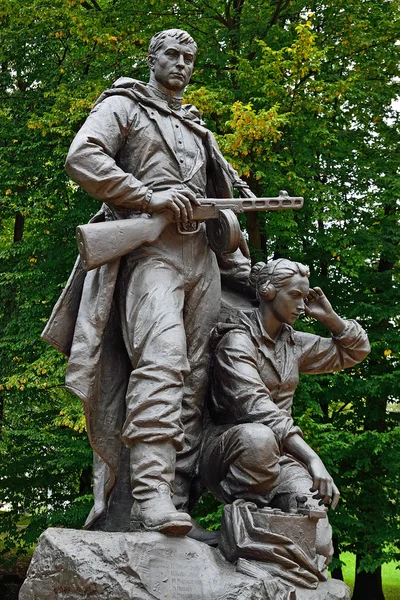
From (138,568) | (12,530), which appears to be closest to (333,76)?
(12,530)

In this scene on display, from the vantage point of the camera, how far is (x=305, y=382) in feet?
42.2

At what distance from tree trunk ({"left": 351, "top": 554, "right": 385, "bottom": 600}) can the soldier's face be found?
10.2m

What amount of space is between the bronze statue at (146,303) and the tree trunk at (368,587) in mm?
9557

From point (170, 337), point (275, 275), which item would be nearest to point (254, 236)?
point (275, 275)

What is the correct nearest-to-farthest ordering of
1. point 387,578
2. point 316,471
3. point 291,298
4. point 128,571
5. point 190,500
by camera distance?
point 128,571 < point 316,471 < point 291,298 < point 190,500 < point 387,578

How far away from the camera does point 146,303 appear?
5.34 meters

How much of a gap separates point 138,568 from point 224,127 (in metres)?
8.56

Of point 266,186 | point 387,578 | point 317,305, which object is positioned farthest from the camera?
point 387,578

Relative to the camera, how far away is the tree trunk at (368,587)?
14461mm

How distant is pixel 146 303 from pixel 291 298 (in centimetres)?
82

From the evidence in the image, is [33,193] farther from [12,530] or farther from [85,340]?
[85,340]

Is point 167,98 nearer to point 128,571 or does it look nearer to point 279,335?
point 279,335

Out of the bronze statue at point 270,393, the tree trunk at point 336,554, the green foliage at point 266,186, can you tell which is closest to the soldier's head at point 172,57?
the bronze statue at point 270,393

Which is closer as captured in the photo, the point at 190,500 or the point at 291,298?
the point at 291,298
